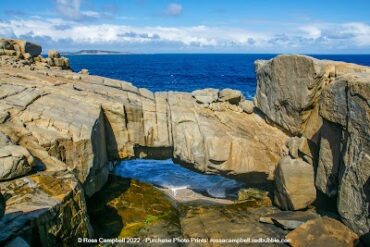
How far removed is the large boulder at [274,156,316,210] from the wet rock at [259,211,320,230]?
0.74 metres

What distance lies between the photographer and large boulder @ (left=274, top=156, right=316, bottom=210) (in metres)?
21.9

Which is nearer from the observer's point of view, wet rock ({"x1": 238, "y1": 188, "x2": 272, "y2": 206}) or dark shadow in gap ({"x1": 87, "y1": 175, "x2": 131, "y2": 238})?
dark shadow in gap ({"x1": 87, "y1": 175, "x2": 131, "y2": 238})

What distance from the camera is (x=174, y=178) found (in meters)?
30.7

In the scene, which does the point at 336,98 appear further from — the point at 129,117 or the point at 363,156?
the point at 129,117

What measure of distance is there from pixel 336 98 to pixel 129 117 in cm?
1335

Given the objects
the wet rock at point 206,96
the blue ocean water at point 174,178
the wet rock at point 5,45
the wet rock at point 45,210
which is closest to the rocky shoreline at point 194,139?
the wet rock at point 45,210

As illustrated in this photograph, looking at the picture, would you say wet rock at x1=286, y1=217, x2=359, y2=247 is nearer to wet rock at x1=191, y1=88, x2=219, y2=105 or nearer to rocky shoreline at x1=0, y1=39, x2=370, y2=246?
rocky shoreline at x1=0, y1=39, x2=370, y2=246

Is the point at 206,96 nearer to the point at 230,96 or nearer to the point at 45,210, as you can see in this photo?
the point at 230,96

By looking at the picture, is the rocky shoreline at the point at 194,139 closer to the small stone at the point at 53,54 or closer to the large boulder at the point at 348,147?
the large boulder at the point at 348,147

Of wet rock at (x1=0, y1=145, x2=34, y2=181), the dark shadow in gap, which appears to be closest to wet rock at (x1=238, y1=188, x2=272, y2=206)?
the dark shadow in gap

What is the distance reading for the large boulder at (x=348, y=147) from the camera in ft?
56.5

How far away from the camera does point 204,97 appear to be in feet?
95.0

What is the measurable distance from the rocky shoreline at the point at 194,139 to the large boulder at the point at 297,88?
7cm

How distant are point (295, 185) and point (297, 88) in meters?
5.96
